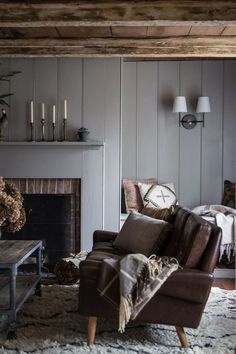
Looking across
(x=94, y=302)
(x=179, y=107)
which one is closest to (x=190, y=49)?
(x=179, y=107)

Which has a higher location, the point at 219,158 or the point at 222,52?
the point at 222,52

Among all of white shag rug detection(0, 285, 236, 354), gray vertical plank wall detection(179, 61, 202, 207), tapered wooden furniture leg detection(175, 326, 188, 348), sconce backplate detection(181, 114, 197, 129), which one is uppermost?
sconce backplate detection(181, 114, 197, 129)

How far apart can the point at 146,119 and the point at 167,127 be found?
294mm

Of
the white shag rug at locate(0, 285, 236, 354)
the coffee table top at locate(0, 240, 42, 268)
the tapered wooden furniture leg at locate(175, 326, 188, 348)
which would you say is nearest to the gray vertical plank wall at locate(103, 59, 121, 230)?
the coffee table top at locate(0, 240, 42, 268)

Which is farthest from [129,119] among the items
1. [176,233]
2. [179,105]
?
[176,233]

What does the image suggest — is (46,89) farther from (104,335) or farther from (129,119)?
(104,335)

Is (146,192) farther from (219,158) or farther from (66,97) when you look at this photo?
(66,97)

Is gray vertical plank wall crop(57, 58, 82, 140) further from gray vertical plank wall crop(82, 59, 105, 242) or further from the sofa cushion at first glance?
the sofa cushion

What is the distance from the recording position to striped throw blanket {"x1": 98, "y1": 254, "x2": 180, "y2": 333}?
2615mm

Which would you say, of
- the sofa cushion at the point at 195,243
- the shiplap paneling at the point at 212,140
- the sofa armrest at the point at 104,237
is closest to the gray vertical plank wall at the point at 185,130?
the shiplap paneling at the point at 212,140

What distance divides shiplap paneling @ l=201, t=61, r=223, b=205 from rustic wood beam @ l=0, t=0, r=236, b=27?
2177 mm

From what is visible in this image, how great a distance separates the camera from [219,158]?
566 centimetres

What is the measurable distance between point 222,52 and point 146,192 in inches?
72.9

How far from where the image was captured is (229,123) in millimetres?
5629
